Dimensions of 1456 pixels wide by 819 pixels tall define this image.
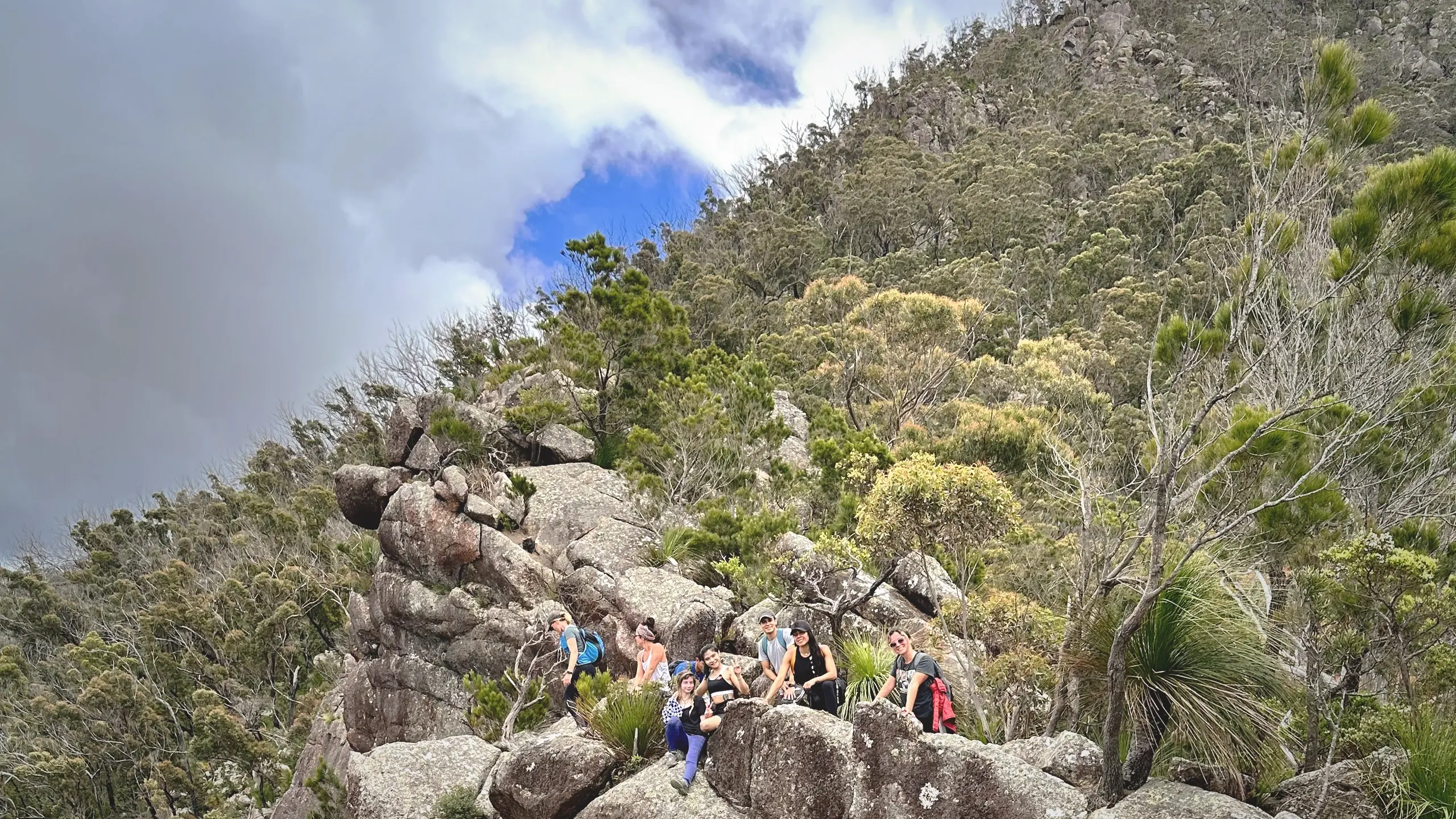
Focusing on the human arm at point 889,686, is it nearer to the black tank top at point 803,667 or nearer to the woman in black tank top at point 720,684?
the black tank top at point 803,667

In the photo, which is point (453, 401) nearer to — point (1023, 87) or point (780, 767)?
point (780, 767)

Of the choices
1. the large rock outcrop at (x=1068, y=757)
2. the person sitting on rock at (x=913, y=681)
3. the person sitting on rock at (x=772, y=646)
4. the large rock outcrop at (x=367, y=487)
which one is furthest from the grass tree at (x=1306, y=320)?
the large rock outcrop at (x=367, y=487)

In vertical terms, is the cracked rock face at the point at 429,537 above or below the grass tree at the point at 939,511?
above

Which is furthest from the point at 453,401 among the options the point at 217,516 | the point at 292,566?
the point at 217,516

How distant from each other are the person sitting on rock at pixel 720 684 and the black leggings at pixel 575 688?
2273mm

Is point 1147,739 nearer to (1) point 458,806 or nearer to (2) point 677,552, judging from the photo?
(1) point 458,806

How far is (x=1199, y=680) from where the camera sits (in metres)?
6.02

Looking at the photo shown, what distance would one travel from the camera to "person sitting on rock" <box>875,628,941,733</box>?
279 inches

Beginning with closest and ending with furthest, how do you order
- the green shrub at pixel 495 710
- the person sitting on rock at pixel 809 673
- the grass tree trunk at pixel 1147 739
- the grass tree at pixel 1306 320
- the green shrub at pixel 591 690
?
the grass tree at pixel 1306 320 < the grass tree trunk at pixel 1147 739 < the person sitting on rock at pixel 809 673 < the green shrub at pixel 591 690 < the green shrub at pixel 495 710

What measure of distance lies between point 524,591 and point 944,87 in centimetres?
6419

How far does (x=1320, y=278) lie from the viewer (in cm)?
616

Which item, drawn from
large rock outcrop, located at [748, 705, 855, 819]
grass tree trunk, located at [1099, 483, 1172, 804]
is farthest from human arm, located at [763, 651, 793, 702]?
grass tree trunk, located at [1099, 483, 1172, 804]

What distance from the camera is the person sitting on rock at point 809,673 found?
26.2 ft

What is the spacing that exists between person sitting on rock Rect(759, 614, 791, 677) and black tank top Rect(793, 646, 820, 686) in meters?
0.11
